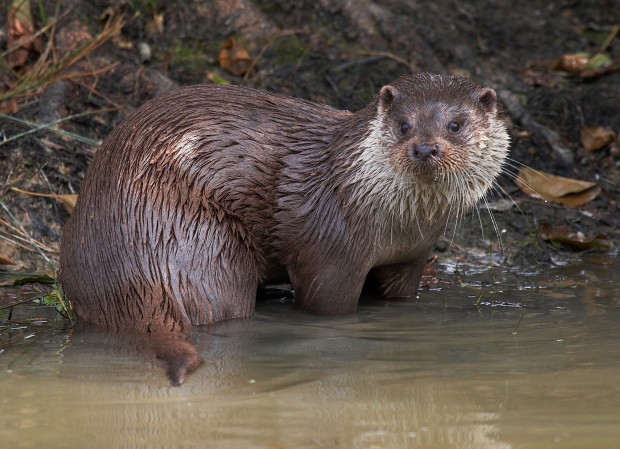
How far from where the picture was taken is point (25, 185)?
201 inches

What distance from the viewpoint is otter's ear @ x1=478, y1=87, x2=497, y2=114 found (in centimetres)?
418

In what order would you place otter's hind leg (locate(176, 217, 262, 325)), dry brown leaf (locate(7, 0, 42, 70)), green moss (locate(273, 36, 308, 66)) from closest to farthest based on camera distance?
otter's hind leg (locate(176, 217, 262, 325)), dry brown leaf (locate(7, 0, 42, 70)), green moss (locate(273, 36, 308, 66))

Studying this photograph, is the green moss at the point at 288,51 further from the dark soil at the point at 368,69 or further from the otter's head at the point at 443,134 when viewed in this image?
the otter's head at the point at 443,134

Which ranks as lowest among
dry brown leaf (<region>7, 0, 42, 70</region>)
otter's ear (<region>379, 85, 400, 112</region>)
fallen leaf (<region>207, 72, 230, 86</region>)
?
fallen leaf (<region>207, 72, 230, 86</region>)

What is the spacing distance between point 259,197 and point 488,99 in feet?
3.12

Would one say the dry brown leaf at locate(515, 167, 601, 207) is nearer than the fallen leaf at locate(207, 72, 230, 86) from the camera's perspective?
Yes

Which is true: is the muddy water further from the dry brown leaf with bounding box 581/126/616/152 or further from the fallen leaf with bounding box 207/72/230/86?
the fallen leaf with bounding box 207/72/230/86

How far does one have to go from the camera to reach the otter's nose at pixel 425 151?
389 centimetres

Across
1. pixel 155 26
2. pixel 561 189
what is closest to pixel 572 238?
pixel 561 189

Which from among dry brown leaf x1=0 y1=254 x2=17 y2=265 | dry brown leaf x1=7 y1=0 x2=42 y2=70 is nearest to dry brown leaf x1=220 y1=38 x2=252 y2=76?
dry brown leaf x1=7 y1=0 x2=42 y2=70

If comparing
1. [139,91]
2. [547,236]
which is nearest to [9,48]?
[139,91]

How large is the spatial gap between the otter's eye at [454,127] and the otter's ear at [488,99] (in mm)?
159

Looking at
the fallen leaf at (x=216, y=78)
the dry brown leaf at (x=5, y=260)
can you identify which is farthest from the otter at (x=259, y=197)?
the fallen leaf at (x=216, y=78)

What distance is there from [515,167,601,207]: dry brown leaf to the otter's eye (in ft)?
5.66
